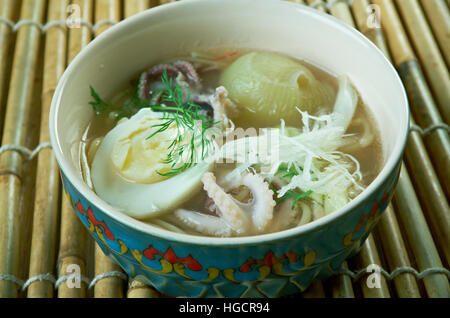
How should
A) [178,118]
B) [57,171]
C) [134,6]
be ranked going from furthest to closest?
[134,6], [57,171], [178,118]

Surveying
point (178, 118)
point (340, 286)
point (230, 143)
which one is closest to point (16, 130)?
point (178, 118)

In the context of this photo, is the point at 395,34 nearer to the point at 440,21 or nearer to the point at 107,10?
the point at 440,21

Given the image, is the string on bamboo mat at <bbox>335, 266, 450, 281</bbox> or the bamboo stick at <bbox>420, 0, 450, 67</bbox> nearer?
the string on bamboo mat at <bbox>335, 266, 450, 281</bbox>

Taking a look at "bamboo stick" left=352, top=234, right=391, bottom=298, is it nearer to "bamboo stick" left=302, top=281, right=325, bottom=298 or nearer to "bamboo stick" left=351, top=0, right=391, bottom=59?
"bamboo stick" left=302, top=281, right=325, bottom=298

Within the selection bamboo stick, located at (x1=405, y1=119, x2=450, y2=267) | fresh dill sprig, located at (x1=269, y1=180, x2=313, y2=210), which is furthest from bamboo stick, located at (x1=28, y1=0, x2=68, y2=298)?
bamboo stick, located at (x1=405, y1=119, x2=450, y2=267)

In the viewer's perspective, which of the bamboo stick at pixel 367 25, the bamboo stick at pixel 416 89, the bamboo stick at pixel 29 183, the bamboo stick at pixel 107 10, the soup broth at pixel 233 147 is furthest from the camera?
the bamboo stick at pixel 107 10

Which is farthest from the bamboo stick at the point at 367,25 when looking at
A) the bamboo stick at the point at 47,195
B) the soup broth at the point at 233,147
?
the bamboo stick at the point at 47,195

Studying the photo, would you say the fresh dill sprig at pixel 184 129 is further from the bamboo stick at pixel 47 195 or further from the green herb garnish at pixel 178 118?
the bamboo stick at pixel 47 195
